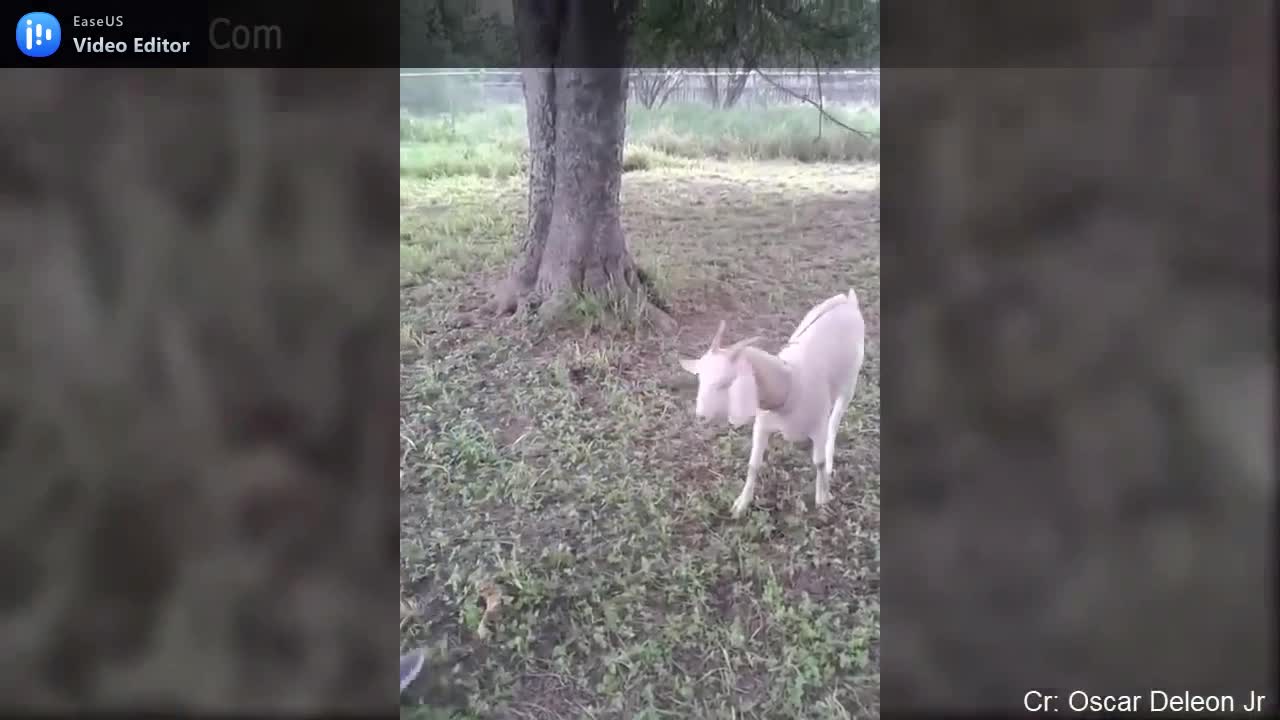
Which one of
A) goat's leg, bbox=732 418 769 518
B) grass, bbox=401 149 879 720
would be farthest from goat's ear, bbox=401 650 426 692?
goat's leg, bbox=732 418 769 518

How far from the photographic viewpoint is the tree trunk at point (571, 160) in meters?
0.82

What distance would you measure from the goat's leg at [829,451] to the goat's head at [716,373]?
0.34 feet

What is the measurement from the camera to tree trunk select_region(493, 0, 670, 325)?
825mm

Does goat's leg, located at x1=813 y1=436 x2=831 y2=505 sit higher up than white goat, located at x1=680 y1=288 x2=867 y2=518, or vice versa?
white goat, located at x1=680 y1=288 x2=867 y2=518

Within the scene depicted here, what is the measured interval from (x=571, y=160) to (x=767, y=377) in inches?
11.7

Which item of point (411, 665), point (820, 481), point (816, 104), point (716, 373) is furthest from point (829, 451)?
point (411, 665)

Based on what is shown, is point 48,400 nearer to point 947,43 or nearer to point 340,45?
point 340,45

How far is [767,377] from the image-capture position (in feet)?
2.79

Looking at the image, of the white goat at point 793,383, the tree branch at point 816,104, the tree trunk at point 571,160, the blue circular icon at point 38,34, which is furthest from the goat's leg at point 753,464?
the blue circular icon at point 38,34

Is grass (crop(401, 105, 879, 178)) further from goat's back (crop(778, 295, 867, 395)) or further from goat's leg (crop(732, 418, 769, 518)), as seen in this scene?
goat's leg (crop(732, 418, 769, 518))

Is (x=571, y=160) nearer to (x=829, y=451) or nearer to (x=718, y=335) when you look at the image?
(x=718, y=335)

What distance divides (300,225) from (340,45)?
17 centimetres

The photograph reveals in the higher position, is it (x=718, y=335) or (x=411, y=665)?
(x=718, y=335)

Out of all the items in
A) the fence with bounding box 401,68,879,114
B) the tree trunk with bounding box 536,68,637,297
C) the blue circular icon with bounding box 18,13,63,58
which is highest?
the blue circular icon with bounding box 18,13,63,58
